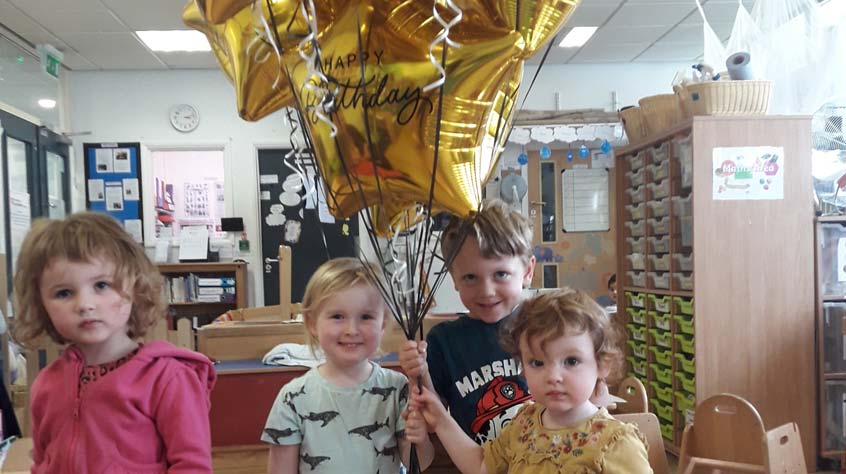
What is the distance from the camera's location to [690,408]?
285cm

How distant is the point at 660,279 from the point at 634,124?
35.3 inches

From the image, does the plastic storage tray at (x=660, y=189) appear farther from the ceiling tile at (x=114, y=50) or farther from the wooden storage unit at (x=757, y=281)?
the ceiling tile at (x=114, y=50)

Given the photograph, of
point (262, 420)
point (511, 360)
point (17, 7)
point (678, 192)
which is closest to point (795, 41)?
point (678, 192)

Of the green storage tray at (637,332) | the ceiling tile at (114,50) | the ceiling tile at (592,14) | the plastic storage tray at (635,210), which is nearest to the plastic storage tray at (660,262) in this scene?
the plastic storage tray at (635,210)

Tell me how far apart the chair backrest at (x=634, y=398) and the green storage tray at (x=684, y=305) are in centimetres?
93

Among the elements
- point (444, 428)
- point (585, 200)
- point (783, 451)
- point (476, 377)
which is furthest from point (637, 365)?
point (444, 428)

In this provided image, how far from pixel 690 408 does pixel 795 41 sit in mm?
1805

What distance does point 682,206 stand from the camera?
2994 millimetres

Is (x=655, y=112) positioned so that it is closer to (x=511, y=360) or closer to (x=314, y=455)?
(x=511, y=360)

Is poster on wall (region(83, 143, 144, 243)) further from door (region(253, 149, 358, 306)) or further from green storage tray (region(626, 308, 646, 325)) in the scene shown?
green storage tray (region(626, 308, 646, 325))

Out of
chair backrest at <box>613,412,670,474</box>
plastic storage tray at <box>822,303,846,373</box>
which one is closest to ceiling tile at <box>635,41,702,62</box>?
plastic storage tray at <box>822,303,846,373</box>

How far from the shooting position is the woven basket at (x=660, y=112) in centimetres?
301

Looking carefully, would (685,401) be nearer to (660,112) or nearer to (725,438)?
(725,438)

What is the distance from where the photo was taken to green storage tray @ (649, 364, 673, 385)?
308 centimetres
